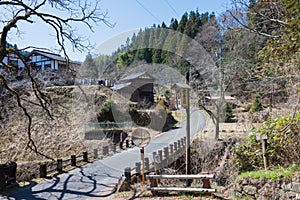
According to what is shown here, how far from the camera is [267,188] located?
364 cm

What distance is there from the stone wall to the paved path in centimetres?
296

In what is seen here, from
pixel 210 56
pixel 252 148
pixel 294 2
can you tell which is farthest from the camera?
pixel 210 56

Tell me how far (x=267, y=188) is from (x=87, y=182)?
4746mm

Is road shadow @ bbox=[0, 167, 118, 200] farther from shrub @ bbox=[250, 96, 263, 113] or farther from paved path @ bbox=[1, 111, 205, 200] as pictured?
shrub @ bbox=[250, 96, 263, 113]

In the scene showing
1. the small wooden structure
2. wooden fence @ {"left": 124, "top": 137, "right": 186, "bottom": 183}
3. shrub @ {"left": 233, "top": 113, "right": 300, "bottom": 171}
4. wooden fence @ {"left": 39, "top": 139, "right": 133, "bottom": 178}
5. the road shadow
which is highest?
the small wooden structure

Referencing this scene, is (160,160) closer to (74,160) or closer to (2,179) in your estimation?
(74,160)

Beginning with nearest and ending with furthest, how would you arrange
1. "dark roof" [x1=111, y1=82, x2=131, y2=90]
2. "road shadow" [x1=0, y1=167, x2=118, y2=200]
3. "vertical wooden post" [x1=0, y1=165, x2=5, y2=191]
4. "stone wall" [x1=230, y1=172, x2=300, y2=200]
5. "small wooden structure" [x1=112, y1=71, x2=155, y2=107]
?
"stone wall" [x1=230, y1=172, x2=300, y2=200] → "road shadow" [x1=0, y1=167, x2=118, y2=200] → "vertical wooden post" [x1=0, y1=165, x2=5, y2=191] → "small wooden structure" [x1=112, y1=71, x2=155, y2=107] → "dark roof" [x1=111, y1=82, x2=131, y2=90]

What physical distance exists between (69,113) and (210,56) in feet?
30.1

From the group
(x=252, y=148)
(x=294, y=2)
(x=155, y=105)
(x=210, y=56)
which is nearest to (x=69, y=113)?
(x=155, y=105)

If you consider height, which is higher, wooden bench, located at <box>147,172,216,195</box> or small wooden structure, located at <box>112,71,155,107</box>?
small wooden structure, located at <box>112,71,155,107</box>

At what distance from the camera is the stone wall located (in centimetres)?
341

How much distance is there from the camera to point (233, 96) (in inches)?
487

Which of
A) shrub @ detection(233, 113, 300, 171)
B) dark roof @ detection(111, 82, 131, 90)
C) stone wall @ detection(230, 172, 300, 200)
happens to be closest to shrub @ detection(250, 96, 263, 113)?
shrub @ detection(233, 113, 300, 171)

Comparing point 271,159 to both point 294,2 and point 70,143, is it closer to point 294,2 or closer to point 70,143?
point 294,2
